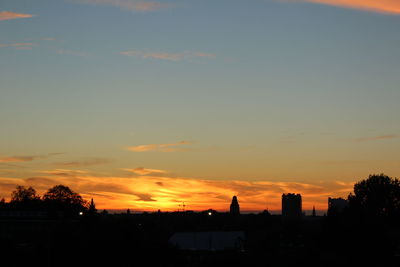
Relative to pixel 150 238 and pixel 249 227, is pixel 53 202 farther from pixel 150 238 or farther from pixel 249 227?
pixel 150 238

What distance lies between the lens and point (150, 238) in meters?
72.1

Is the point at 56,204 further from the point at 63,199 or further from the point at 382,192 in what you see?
the point at 382,192

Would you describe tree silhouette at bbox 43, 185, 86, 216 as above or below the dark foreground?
above

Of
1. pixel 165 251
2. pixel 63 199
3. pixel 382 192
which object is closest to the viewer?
pixel 165 251

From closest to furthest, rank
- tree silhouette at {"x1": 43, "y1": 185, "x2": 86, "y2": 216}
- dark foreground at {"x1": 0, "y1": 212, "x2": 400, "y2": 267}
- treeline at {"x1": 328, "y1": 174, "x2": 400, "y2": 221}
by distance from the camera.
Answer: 1. dark foreground at {"x1": 0, "y1": 212, "x2": 400, "y2": 267}
2. treeline at {"x1": 328, "y1": 174, "x2": 400, "y2": 221}
3. tree silhouette at {"x1": 43, "y1": 185, "x2": 86, "y2": 216}

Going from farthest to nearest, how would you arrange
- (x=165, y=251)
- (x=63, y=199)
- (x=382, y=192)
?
(x=63, y=199) → (x=382, y=192) → (x=165, y=251)

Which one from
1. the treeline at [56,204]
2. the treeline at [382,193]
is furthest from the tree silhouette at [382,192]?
the treeline at [56,204]

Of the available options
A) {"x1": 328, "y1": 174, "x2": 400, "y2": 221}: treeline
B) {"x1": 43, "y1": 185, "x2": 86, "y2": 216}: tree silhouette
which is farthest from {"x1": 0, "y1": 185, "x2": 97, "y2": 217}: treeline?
{"x1": 328, "y1": 174, "x2": 400, "y2": 221}: treeline

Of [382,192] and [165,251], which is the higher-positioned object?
[382,192]

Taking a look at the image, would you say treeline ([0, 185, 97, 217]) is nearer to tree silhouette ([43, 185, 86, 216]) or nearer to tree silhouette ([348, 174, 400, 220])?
tree silhouette ([43, 185, 86, 216])

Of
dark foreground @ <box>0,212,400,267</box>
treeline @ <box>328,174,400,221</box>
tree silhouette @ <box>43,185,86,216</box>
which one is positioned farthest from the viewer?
tree silhouette @ <box>43,185,86,216</box>

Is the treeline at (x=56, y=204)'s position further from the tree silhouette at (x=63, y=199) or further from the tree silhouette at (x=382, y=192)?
the tree silhouette at (x=382, y=192)

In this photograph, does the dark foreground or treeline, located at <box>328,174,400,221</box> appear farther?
treeline, located at <box>328,174,400,221</box>

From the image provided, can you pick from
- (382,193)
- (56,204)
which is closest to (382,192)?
(382,193)
